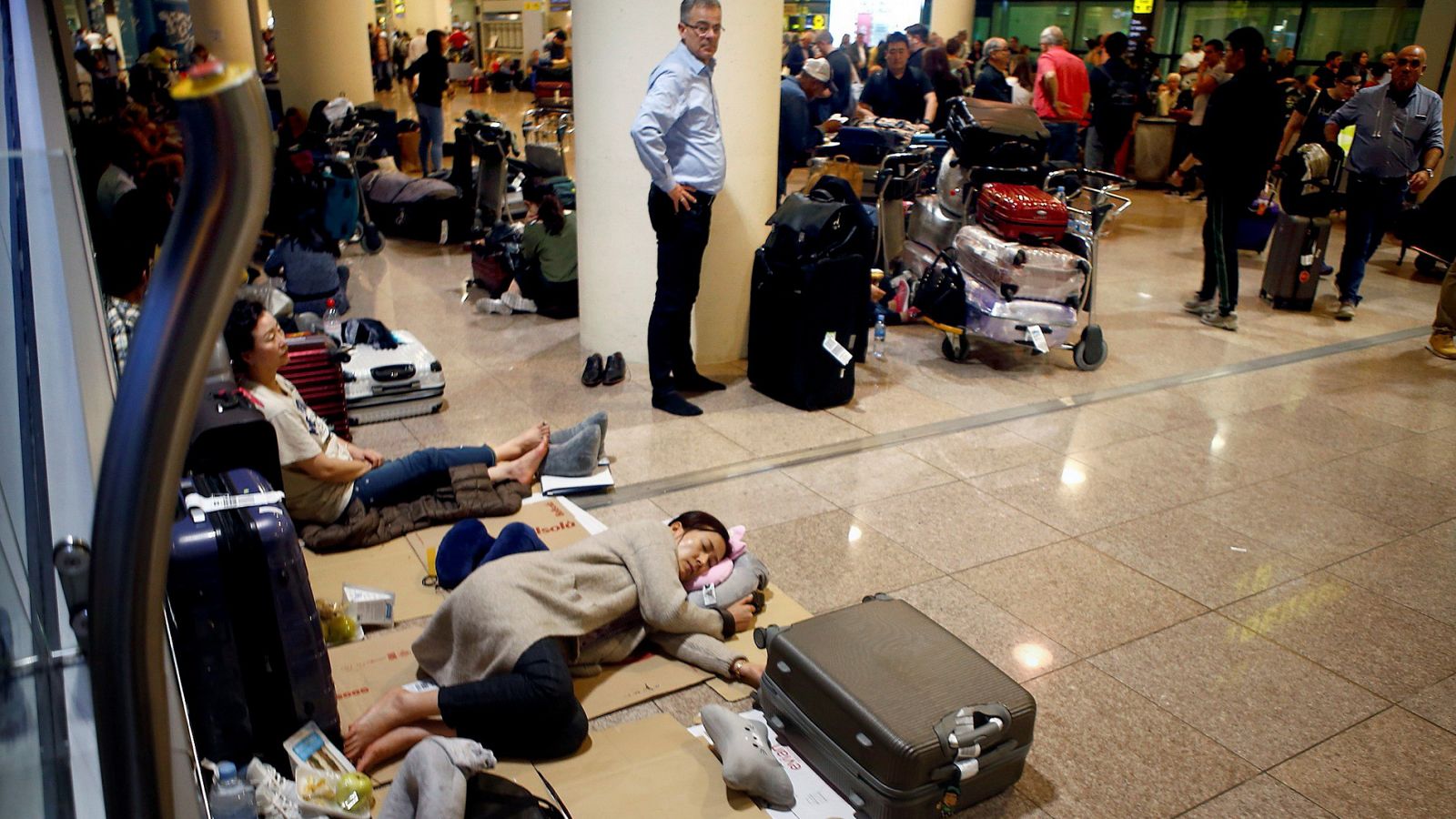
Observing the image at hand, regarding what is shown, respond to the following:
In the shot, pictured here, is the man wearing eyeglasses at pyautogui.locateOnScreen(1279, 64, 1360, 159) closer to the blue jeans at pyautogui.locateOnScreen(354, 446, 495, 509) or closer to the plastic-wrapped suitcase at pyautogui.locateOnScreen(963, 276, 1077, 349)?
the plastic-wrapped suitcase at pyautogui.locateOnScreen(963, 276, 1077, 349)

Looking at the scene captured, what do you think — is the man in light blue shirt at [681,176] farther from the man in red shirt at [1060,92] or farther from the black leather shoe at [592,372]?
the man in red shirt at [1060,92]

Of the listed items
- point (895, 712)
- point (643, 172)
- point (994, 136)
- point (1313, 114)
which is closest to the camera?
point (895, 712)

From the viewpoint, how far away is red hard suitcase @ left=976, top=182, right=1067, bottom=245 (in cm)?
569

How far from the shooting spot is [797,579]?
3.61m

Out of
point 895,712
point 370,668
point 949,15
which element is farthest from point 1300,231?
point 949,15

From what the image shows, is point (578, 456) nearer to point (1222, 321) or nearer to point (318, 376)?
point (318, 376)

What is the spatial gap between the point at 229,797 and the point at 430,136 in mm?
10219

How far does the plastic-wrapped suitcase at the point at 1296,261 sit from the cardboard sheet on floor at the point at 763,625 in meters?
5.78

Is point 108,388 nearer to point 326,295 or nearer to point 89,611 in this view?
point 89,611

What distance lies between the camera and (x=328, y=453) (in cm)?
364

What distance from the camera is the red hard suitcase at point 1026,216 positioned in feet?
18.7

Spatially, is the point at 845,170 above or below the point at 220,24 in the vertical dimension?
below

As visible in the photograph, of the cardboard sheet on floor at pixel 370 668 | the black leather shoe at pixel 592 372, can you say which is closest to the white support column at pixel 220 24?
the black leather shoe at pixel 592 372

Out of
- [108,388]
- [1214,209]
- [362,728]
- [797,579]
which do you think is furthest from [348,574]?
[1214,209]
